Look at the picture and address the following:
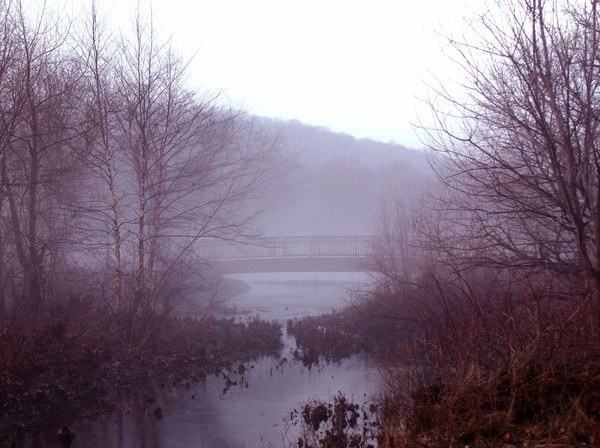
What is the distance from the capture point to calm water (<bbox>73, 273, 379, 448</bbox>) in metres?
9.85

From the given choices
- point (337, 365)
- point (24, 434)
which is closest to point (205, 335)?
point (337, 365)

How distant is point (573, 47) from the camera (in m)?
9.41

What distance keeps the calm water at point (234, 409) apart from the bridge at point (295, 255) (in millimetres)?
21459

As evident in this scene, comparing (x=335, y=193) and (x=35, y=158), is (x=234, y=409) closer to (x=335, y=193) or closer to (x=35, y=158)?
(x=35, y=158)

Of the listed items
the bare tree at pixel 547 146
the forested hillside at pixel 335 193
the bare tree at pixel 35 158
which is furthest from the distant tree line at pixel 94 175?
the forested hillside at pixel 335 193

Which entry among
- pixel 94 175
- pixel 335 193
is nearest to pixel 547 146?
pixel 94 175

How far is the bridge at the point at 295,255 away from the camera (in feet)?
129

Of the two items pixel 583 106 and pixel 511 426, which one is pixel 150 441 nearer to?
pixel 511 426

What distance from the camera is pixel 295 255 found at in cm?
4319

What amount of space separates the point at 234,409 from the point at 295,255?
3148 centimetres

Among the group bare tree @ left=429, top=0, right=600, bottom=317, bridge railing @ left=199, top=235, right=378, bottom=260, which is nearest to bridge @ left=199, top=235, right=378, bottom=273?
bridge railing @ left=199, top=235, right=378, bottom=260

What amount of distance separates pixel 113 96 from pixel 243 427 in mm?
10501

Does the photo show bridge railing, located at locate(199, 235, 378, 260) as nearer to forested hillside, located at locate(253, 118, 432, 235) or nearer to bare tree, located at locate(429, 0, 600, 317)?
forested hillside, located at locate(253, 118, 432, 235)

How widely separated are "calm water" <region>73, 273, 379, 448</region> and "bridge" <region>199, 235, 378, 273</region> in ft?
70.4
